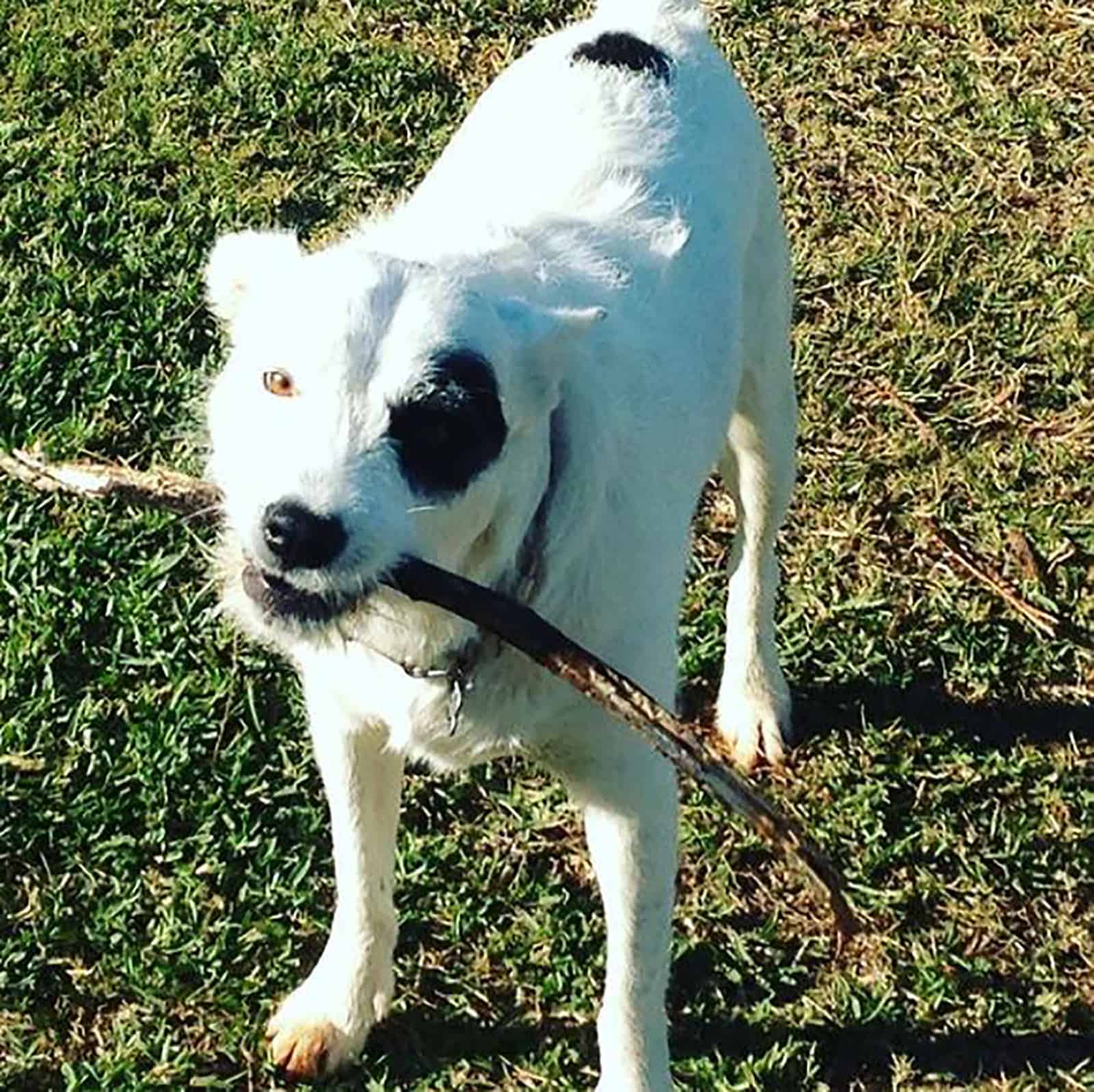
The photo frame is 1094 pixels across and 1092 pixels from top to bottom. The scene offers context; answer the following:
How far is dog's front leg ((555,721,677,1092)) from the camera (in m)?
3.76

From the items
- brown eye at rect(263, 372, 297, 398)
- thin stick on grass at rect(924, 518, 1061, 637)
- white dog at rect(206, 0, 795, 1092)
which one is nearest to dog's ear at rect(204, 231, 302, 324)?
white dog at rect(206, 0, 795, 1092)

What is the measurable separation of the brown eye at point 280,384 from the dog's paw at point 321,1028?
184 centimetres

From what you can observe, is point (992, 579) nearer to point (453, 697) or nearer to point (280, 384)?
point (453, 697)

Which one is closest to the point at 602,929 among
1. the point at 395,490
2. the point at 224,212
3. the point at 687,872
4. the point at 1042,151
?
the point at 687,872

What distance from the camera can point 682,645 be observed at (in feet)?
17.9

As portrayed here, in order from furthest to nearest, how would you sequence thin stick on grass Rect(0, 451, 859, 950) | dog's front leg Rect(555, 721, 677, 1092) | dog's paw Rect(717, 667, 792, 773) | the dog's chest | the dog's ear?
1. dog's paw Rect(717, 667, 792, 773)
2. dog's front leg Rect(555, 721, 677, 1092)
3. the dog's chest
4. the dog's ear
5. thin stick on grass Rect(0, 451, 859, 950)

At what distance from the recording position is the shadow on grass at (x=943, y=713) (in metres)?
5.24

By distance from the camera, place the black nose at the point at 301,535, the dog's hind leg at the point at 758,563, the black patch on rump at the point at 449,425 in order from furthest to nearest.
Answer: the dog's hind leg at the point at 758,563
the black patch on rump at the point at 449,425
the black nose at the point at 301,535

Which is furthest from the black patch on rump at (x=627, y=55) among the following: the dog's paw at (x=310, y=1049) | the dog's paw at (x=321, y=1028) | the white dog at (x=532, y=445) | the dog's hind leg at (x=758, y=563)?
the dog's paw at (x=310, y=1049)

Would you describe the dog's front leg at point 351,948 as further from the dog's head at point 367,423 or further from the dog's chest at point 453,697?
the dog's head at point 367,423

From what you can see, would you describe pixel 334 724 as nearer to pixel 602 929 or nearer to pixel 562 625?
pixel 562 625

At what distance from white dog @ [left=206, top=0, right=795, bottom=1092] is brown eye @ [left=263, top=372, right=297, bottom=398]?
0.03 feet

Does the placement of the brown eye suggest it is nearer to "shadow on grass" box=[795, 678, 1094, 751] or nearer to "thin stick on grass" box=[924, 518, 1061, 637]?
"shadow on grass" box=[795, 678, 1094, 751]

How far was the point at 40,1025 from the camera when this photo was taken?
4.50 m
